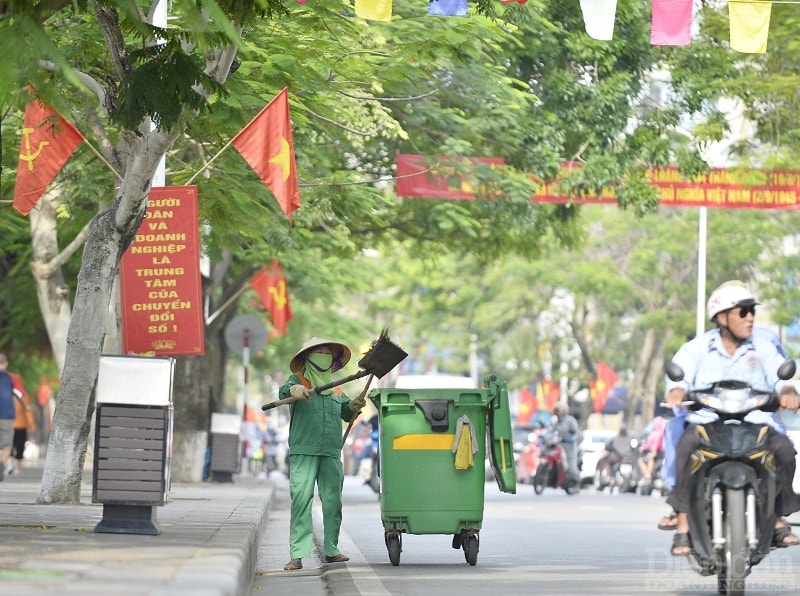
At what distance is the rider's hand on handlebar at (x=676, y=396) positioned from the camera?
10.0m

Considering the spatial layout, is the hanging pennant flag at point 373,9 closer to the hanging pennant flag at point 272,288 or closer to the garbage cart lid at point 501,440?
the garbage cart lid at point 501,440

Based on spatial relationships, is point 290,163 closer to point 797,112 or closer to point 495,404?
point 495,404

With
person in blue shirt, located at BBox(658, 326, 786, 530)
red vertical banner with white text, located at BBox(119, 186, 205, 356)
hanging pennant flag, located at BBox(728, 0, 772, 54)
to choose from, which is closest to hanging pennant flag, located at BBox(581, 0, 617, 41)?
hanging pennant flag, located at BBox(728, 0, 772, 54)

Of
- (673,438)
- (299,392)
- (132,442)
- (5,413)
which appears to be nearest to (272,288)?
(5,413)

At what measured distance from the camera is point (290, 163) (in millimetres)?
16234

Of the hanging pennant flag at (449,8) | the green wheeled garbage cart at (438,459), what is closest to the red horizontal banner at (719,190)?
the hanging pennant flag at (449,8)

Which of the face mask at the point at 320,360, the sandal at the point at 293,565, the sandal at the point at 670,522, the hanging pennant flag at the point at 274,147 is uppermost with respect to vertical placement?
the hanging pennant flag at the point at 274,147

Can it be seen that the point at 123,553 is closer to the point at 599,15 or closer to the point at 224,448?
the point at 599,15

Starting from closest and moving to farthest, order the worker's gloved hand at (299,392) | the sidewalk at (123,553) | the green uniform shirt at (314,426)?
the sidewalk at (123,553), the worker's gloved hand at (299,392), the green uniform shirt at (314,426)

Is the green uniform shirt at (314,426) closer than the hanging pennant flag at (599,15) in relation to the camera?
Yes

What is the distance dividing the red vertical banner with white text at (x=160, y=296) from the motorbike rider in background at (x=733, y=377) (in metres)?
8.64

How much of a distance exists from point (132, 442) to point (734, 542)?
15.5 ft

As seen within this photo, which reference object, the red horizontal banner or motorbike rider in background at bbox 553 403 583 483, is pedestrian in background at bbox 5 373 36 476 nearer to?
the red horizontal banner

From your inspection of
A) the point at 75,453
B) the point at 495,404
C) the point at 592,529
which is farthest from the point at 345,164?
the point at 495,404
